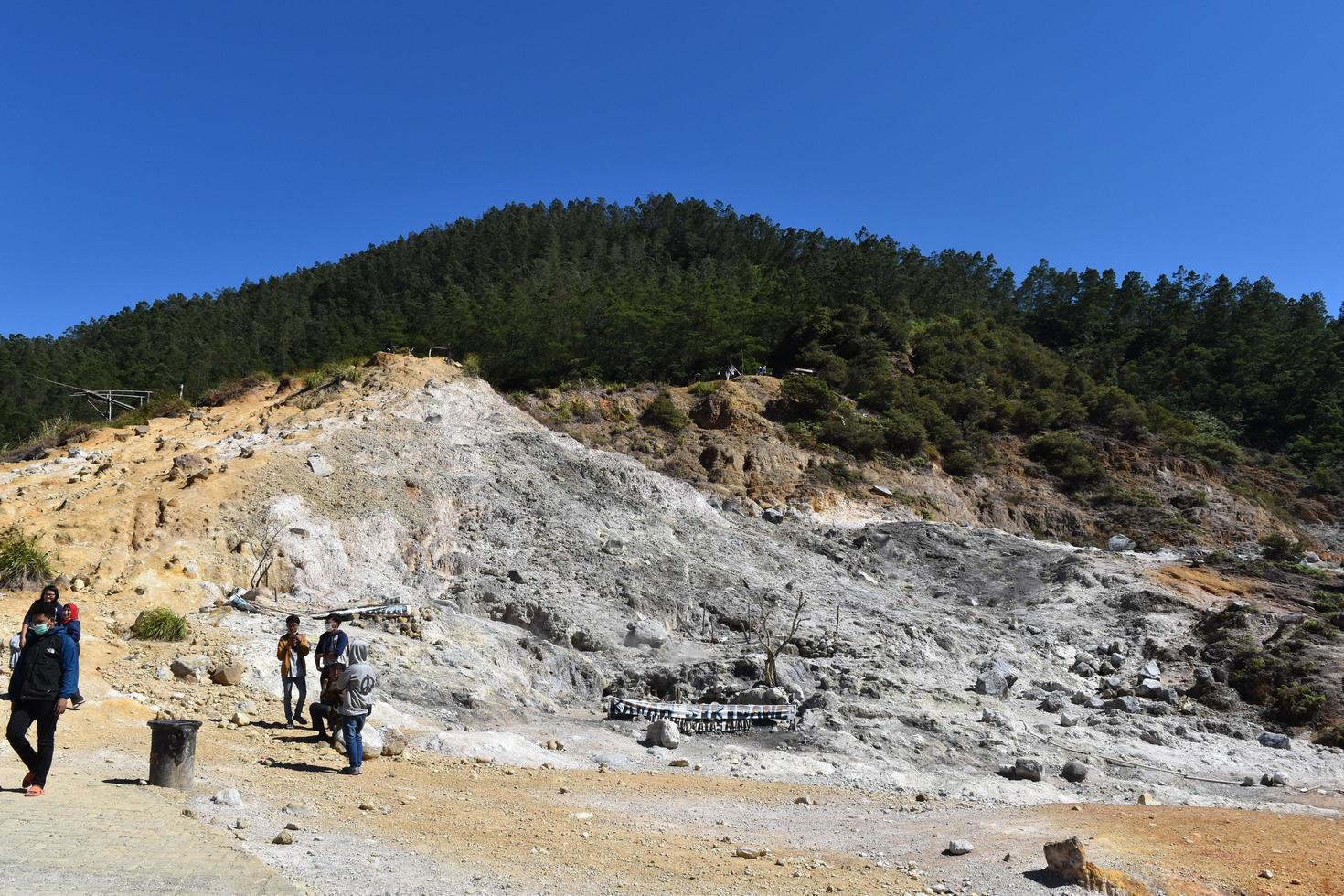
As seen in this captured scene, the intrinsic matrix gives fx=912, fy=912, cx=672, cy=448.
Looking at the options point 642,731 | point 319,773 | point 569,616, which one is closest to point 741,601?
point 569,616

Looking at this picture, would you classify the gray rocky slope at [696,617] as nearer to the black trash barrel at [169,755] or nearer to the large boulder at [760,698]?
the large boulder at [760,698]

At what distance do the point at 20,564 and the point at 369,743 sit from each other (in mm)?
7014

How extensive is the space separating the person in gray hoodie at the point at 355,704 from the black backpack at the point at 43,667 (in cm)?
248

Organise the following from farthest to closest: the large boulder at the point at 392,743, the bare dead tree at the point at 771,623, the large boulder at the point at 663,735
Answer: the bare dead tree at the point at 771,623
the large boulder at the point at 663,735
the large boulder at the point at 392,743

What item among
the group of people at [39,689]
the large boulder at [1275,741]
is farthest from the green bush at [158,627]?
the large boulder at [1275,741]

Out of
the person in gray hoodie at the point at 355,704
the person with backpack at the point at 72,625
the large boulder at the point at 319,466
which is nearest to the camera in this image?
the person with backpack at the point at 72,625

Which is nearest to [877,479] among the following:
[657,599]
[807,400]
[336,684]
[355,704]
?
[807,400]

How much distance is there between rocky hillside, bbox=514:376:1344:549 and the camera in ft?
102

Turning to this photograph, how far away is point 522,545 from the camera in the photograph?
20156mm

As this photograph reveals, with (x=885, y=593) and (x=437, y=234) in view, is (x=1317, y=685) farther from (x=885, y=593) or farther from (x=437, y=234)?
(x=437, y=234)

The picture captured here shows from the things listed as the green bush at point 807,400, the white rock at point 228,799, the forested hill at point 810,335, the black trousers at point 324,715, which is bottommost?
the white rock at point 228,799

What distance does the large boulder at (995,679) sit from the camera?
55.6 feet

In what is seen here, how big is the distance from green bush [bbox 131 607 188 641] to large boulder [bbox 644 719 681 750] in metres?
6.33

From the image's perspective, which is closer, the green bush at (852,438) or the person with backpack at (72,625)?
the person with backpack at (72,625)
